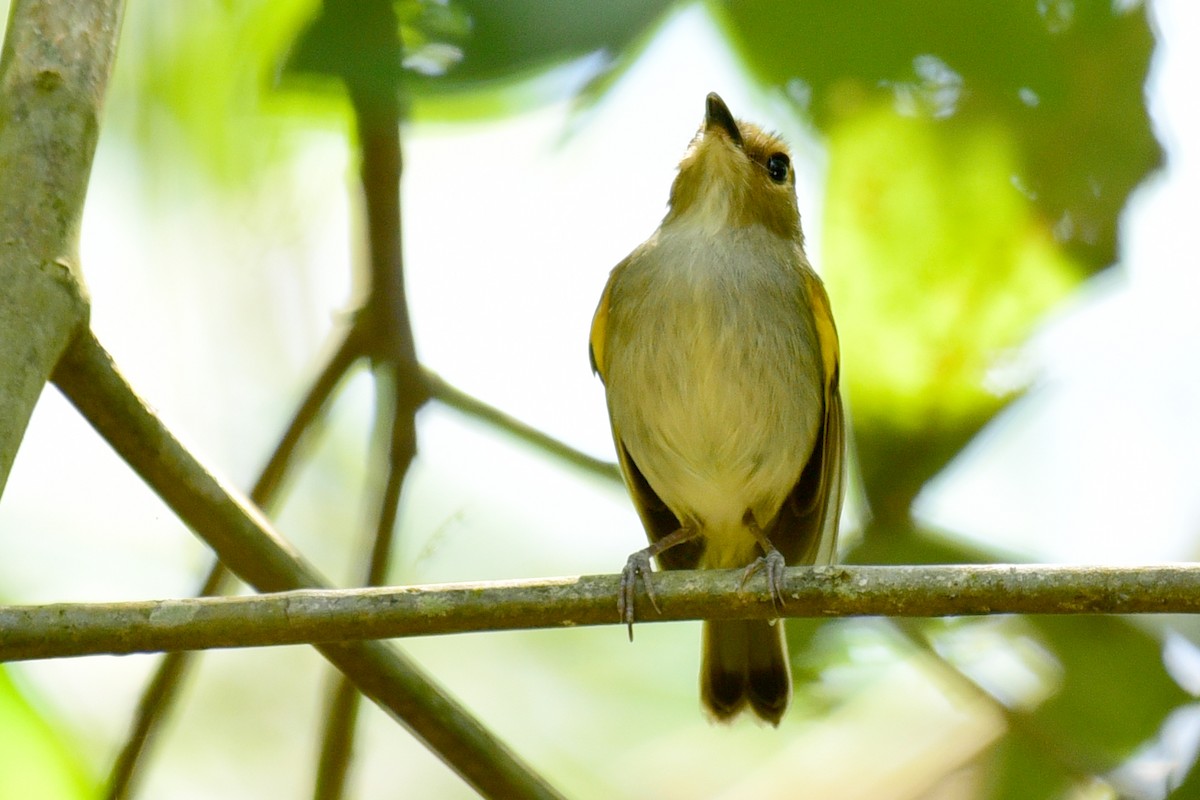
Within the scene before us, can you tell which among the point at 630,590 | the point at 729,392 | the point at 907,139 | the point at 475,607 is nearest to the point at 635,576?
the point at 630,590

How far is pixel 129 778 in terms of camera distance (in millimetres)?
3807

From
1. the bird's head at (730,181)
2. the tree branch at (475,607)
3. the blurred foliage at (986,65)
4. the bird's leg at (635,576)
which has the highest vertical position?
the bird's head at (730,181)

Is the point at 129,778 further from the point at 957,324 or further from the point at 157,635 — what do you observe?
the point at 957,324

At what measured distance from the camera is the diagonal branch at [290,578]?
10.3ft

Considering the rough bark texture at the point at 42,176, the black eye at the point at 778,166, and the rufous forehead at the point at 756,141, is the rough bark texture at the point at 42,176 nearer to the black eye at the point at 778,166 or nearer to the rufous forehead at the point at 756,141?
the rufous forehead at the point at 756,141

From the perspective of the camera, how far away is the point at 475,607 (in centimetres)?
290

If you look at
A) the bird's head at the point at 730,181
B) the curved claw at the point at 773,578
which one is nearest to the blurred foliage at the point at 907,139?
the bird's head at the point at 730,181

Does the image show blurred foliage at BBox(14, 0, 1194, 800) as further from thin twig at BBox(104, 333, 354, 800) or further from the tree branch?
the tree branch

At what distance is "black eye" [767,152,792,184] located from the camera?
18.2 feet

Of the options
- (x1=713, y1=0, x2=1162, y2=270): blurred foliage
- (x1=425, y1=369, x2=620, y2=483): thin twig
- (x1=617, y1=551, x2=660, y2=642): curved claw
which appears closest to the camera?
(x1=617, y1=551, x2=660, y2=642): curved claw

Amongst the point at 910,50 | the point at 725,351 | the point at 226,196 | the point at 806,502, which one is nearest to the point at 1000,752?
the point at 806,502

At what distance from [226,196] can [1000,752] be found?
3.30 m

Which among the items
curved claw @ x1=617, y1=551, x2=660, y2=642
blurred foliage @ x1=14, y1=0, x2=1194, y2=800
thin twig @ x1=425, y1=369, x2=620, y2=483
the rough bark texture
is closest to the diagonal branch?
the rough bark texture

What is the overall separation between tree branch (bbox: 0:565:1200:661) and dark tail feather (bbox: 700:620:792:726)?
2.08 m
